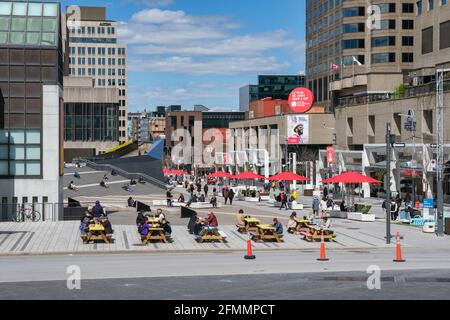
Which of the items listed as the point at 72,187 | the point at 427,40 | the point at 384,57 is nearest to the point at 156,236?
the point at 72,187

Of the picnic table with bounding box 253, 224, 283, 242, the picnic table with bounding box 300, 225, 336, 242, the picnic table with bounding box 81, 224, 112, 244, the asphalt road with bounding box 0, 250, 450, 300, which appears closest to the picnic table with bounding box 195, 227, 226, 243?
the picnic table with bounding box 253, 224, 283, 242

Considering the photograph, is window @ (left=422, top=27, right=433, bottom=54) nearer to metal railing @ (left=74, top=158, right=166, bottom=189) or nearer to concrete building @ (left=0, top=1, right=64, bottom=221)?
metal railing @ (left=74, top=158, right=166, bottom=189)

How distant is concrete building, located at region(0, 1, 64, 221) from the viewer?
46688mm

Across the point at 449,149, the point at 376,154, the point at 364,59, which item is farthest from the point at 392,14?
the point at 449,149

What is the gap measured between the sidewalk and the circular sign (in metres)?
72.2

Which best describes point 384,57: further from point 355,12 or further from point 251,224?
point 251,224

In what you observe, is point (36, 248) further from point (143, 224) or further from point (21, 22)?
point (21, 22)

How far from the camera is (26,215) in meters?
45.8

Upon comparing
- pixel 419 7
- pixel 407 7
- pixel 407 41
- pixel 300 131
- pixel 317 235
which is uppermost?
pixel 407 7

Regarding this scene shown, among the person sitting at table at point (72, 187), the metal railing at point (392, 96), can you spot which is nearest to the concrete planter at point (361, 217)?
the metal railing at point (392, 96)

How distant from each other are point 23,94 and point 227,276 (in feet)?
86.4

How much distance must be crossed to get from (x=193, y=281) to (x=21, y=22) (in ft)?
97.6

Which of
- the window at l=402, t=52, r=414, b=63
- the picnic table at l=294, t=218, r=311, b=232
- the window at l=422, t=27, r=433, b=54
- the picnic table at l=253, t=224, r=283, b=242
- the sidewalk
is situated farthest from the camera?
the window at l=402, t=52, r=414, b=63

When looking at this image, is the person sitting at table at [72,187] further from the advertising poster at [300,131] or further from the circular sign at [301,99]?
the circular sign at [301,99]
